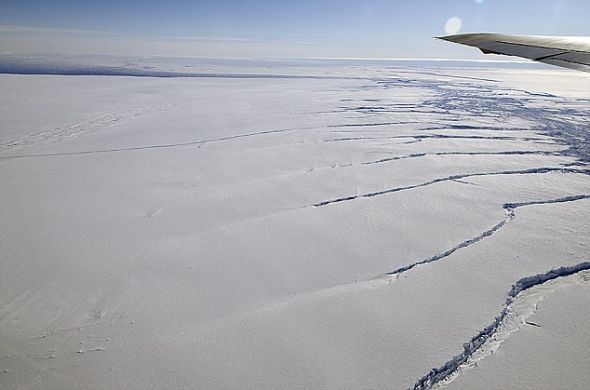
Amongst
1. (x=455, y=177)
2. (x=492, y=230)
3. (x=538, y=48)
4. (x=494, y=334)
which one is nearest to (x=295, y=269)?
(x=494, y=334)

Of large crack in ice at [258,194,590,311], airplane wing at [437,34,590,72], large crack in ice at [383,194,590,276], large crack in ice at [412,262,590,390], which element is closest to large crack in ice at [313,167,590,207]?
large crack in ice at [383,194,590,276]

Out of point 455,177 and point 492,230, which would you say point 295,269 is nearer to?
point 492,230

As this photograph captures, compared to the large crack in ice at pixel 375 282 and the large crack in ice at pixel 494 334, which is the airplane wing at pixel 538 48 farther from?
the large crack in ice at pixel 375 282

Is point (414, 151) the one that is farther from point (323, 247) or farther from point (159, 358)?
point (159, 358)

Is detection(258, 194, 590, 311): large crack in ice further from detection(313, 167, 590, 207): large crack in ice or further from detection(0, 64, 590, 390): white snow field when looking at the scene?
detection(313, 167, 590, 207): large crack in ice

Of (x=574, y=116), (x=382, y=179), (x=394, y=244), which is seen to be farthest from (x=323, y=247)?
(x=574, y=116)
